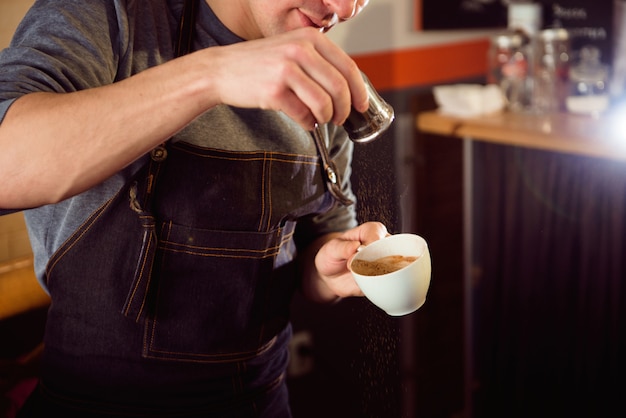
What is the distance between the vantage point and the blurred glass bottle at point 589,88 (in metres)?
2.81

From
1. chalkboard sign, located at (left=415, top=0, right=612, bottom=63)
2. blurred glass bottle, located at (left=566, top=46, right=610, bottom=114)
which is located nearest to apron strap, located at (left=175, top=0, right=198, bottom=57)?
blurred glass bottle, located at (left=566, top=46, right=610, bottom=114)

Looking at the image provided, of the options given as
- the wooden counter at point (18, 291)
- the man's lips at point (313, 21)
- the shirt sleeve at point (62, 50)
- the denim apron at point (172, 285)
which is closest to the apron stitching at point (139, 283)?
the denim apron at point (172, 285)

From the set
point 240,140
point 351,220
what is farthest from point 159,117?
point 351,220

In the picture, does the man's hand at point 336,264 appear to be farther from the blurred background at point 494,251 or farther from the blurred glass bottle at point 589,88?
the blurred glass bottle at point 589,88

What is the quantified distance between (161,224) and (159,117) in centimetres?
33

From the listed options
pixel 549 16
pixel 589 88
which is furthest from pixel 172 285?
pixel 549 16

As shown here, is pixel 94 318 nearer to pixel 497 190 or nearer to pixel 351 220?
pixel 351 220

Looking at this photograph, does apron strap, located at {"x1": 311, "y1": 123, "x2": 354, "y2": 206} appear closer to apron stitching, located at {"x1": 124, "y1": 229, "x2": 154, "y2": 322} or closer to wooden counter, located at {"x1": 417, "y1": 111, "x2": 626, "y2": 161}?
apron stitching, located at {"x1": 124, "y1": 229, "x2": 154, "y2": 322}

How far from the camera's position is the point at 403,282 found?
98cm

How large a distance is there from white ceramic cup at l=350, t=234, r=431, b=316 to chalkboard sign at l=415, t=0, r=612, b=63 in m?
2.43

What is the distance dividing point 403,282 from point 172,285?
0.45 m

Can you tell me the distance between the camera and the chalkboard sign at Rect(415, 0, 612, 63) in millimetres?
3100

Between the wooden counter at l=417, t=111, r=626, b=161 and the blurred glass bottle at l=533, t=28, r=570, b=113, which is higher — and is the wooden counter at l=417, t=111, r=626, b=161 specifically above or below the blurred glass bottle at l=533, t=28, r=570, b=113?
below

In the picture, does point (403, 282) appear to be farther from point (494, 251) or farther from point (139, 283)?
point (494, 251)
